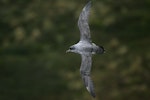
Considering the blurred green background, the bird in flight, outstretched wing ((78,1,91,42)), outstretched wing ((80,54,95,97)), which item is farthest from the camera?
the blurred green background

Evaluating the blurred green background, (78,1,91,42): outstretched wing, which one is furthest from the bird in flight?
the blurred green background

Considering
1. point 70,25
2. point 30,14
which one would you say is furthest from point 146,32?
point 30,14

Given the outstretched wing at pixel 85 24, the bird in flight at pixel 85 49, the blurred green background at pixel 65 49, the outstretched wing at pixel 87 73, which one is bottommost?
the outstretched wing at pixel 87 73

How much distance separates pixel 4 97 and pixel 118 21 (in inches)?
211

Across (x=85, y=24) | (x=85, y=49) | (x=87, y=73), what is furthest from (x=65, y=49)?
(x=87, y=73)

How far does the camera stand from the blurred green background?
22641mm

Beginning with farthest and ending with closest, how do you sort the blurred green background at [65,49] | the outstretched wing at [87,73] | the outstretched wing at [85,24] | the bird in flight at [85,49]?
the blurred green background at [65,49] → the outstretched wing at [85,24] → the bird in flight at [85,49] → the outstretched wing at [87,73]

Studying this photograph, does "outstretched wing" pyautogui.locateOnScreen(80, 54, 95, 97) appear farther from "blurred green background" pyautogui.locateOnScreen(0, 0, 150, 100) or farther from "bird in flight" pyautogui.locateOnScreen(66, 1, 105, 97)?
"blurred green background" pyautogui.locateOnScreen(0, 0, 150, 100)

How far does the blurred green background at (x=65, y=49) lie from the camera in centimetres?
2264

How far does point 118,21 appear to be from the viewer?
24.4m

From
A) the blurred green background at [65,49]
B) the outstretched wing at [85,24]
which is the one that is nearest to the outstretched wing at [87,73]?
the outstretched wing at [85,24]

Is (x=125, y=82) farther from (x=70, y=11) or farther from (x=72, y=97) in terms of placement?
(x=70, y=11)

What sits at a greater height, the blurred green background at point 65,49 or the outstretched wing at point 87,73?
the blurred green background at point 65,49

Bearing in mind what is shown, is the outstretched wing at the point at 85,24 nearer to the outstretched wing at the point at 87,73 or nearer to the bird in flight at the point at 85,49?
the bird in flight at the point at 85,49
